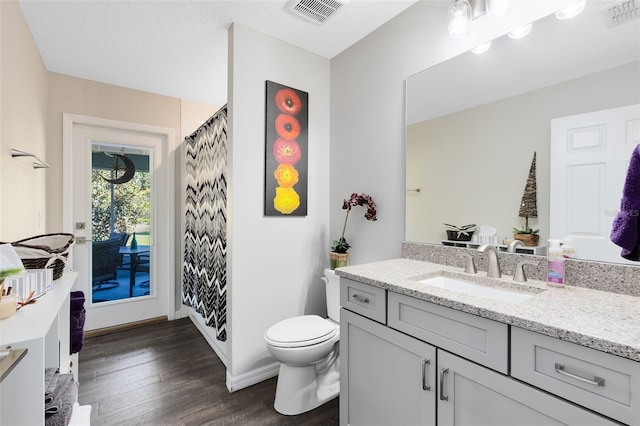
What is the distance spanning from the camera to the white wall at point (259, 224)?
2012mm

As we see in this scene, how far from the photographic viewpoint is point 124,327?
304cm

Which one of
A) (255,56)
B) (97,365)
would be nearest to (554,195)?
(255,56)

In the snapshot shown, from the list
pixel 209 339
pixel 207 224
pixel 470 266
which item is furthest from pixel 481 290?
pixel 209 339

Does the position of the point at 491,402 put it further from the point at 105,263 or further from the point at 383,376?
the point at 105,263

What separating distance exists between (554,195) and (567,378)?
0.80m

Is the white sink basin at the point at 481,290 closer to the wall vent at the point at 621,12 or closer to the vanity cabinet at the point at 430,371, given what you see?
the vanity cabinet at the point at 430,371

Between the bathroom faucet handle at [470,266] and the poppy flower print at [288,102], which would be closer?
the bathroom faucet handle at [470,266]

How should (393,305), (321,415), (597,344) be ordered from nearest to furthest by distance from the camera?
(597,344) < (393,305) < (321,415)

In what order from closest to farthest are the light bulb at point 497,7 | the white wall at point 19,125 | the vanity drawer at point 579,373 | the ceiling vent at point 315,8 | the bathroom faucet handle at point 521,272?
1. the vanity drawer at point 579,373
2. the bathroom faucet handle at point 521,272
3. the light bulb at point 497,7
4. the white wall at point 19,125
5. the ceiling vent at point 315,8

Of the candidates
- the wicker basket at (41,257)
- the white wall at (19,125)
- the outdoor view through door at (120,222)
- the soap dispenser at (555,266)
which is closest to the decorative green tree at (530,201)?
the soap dispenser at (555,266)

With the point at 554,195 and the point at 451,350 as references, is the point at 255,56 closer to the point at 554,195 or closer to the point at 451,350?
the point at 554,195

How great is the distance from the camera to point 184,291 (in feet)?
10.7

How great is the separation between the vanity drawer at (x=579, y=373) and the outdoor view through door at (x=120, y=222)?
3.40 m

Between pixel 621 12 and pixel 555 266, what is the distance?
3.31ft
